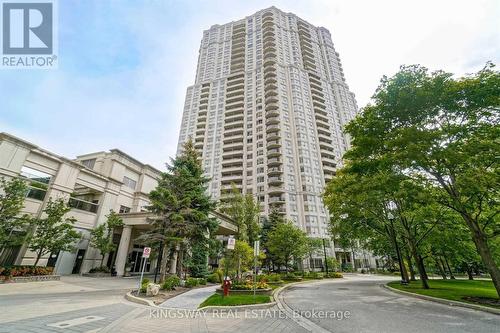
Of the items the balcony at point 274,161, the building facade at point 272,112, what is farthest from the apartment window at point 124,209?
the balcony at point 274,161

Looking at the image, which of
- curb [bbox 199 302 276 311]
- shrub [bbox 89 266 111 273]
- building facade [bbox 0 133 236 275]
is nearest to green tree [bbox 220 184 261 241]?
building facade [bbox 0 133 236 275]

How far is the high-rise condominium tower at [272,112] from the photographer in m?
62.3

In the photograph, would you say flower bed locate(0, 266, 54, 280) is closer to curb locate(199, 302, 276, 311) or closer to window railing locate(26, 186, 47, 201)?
window railing locate(26, 186, 47, 201)

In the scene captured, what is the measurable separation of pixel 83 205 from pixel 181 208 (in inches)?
575

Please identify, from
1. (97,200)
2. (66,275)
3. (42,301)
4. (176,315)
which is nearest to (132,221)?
(97,200)

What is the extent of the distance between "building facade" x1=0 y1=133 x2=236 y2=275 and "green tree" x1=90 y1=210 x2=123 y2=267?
844 mm

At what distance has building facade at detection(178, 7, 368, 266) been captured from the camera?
62.2 metres

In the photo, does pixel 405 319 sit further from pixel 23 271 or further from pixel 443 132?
pixel 23 271

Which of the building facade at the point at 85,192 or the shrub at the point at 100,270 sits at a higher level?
the building facade at the point at 85,192

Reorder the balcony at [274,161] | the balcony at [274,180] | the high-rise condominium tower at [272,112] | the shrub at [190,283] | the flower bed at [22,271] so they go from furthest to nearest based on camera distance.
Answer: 1. the balcony at [274,161]
2. the high-rise condominium tower at [272,112]
3. the balcony at [274,180]
4. the shrub at [190,283]
5. the flower bed at [22,271]

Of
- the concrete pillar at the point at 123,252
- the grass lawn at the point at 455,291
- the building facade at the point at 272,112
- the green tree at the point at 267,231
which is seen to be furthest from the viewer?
the building facade at the point at 272,112

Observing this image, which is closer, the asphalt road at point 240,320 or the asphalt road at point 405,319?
the asphalt road at point 240,320

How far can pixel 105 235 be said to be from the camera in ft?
86.4

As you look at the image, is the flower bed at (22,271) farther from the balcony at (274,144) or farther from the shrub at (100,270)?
the balcony at (274,144)
